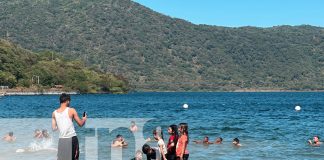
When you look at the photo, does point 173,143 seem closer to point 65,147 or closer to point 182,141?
point 182,141

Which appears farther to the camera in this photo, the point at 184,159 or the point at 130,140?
the point at 130,140

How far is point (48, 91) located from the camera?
19175 centimetres

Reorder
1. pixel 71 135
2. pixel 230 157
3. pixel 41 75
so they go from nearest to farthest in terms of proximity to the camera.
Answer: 1. pixel 71 135
2. pixel 230 157
3. pixel 41 75

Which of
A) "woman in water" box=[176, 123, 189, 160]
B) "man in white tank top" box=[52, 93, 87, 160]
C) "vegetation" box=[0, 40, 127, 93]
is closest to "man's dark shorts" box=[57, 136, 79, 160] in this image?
"man in white tank top" box=[52, 93, 87, 160]

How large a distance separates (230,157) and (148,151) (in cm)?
1105

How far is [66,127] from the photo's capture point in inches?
522

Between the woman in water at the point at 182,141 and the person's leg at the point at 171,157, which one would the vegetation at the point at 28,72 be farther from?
Answer: the woman in water at the point at 182,141

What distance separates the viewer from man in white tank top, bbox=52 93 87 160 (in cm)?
1318

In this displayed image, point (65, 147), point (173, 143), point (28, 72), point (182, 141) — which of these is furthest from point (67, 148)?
point (28, 72)

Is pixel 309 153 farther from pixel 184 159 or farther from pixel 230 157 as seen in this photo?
pixel 184 159

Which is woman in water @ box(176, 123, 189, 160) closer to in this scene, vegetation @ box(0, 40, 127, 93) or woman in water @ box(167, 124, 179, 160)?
woman in water @ box(167, 124, 179, 160)

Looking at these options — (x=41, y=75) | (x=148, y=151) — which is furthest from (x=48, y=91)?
(x=148, y=151)

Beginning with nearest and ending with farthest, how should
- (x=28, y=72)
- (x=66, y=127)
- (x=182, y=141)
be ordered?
(x=66, y=127) → (x=182, y=141) → (x=28, y=72)

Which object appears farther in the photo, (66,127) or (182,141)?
(182,141)
